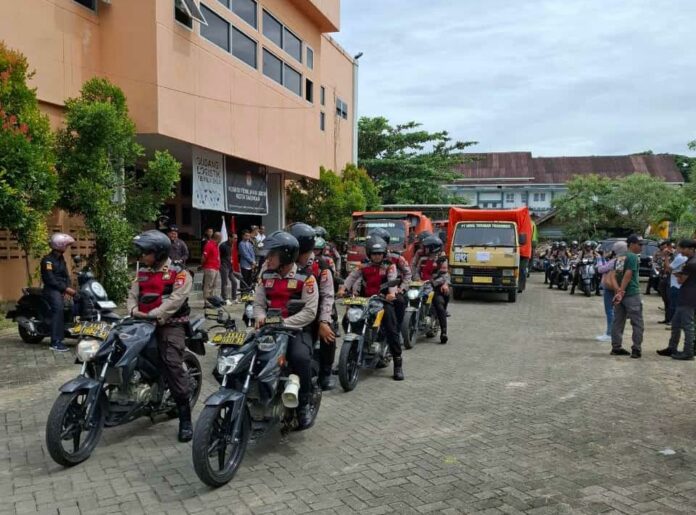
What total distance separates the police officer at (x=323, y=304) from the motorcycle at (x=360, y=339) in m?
1.14

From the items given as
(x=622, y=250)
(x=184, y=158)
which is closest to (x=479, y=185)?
(x=184, y=158)

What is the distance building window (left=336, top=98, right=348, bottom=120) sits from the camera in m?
28.0

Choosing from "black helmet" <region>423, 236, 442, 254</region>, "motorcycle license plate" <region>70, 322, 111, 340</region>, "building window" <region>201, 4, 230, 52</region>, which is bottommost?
"motorcycle license plate" <region>70, 322, 111, 340</region>

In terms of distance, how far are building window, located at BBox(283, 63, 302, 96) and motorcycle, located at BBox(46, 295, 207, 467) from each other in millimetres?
16838

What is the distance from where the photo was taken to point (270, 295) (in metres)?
4.93

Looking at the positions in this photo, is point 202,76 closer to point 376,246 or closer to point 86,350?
point 376,246

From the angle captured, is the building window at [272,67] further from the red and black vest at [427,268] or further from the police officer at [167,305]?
the police officer at [167,305]

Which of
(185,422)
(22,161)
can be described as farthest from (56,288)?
(185,422)

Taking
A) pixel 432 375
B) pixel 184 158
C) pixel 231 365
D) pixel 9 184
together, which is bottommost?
pixel 432 375

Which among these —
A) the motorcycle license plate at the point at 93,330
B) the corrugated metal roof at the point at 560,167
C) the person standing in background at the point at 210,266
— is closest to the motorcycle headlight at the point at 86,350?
the motorcycle license plate at the point at 93,330

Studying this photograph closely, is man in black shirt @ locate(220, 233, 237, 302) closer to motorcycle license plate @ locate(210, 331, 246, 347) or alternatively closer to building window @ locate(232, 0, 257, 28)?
building window @ locate(232, 0, 257, 28)

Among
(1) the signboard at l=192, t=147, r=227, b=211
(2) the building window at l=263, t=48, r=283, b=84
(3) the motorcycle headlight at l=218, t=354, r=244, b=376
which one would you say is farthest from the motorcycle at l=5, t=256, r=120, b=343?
(2) the building window at l=263, t=48, r=283, b=84

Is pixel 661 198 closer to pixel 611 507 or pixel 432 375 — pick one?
pixel 432 375

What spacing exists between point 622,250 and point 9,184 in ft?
30.7
